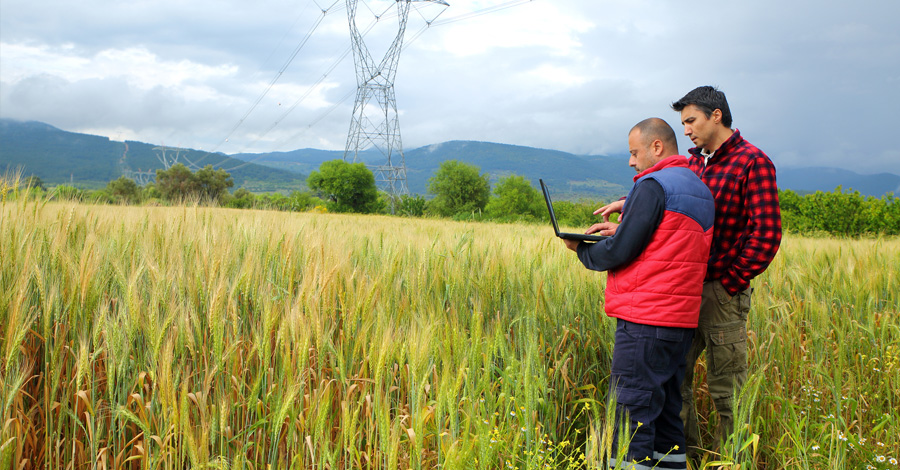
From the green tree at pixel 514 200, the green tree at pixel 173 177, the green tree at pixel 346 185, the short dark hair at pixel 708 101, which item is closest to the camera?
the short dark hair at pixel 708 101

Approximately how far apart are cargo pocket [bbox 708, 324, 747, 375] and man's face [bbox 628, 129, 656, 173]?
89 cm

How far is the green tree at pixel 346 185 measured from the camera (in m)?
54.3

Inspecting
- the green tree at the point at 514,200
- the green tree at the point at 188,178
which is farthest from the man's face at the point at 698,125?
the green tree at the point at 188,178

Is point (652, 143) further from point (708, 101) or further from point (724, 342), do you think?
point (724, 342)

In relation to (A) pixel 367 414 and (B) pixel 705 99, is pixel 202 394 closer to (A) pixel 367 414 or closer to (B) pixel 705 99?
(A) pixel 367 414

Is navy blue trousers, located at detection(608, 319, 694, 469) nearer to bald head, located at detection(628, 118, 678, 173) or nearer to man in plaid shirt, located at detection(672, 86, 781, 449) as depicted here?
man in plaid shirt, located at detection(672, 86, 781, 449)

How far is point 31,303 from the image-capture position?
182cm

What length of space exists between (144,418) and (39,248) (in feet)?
4.06

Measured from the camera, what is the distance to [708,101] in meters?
2.20

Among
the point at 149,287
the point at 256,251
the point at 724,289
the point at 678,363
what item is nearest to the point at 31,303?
the point at 149,287

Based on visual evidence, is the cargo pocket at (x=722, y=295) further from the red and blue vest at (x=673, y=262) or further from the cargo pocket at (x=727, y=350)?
the red and blue vest at (x=673, y=262)

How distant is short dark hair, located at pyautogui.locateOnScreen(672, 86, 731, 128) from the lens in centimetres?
219

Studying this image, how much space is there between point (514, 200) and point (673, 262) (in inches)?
2285

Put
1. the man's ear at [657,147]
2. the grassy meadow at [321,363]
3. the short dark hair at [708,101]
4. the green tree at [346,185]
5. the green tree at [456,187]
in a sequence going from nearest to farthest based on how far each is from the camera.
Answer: the grassy meadow at [321,363] < the man's ear at [657,147] < the short dark hair at [708,101] < the green tree at [346,185] < the green tree at [456,187]
